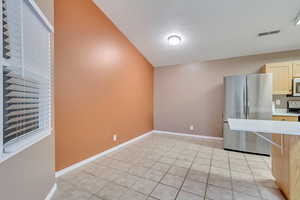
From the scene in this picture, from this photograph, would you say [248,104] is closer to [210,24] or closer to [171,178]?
[210,24]

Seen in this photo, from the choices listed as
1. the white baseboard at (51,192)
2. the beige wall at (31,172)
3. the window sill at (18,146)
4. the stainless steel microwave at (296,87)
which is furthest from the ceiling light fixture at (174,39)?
the white baseboard at (51,192)

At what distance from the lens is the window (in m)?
0.87

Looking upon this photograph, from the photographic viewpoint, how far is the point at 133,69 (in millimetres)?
3668

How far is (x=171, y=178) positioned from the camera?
187cm

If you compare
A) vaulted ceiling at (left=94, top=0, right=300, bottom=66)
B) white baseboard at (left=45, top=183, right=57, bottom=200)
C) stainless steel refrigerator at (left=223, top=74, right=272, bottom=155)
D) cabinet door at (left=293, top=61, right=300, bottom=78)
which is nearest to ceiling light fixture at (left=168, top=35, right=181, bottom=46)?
vaulted ceiling at (left=94, top=0, right=300, bottom=66)

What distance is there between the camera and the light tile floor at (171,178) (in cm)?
154

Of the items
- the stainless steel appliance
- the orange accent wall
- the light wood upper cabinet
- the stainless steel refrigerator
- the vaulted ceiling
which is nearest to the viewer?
the orange accent wall

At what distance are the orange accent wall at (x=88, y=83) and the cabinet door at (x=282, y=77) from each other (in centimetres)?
349

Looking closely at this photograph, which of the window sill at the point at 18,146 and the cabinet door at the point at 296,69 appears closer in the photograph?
the window sill at the point at 18,146

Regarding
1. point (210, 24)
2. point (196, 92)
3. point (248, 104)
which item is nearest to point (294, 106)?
point (248, 104)

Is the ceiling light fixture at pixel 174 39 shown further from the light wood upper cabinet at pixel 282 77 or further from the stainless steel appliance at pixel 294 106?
the stainless steel appliance at pixel 294 106

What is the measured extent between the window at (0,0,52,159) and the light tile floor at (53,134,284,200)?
0.94 meters

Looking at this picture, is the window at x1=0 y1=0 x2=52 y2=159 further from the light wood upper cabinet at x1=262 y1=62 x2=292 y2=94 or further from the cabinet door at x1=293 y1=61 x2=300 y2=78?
the cabinet door at x1=293 y1=61 x2=300 y2=78

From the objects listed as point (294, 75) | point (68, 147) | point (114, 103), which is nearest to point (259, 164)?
point (294, 75)
